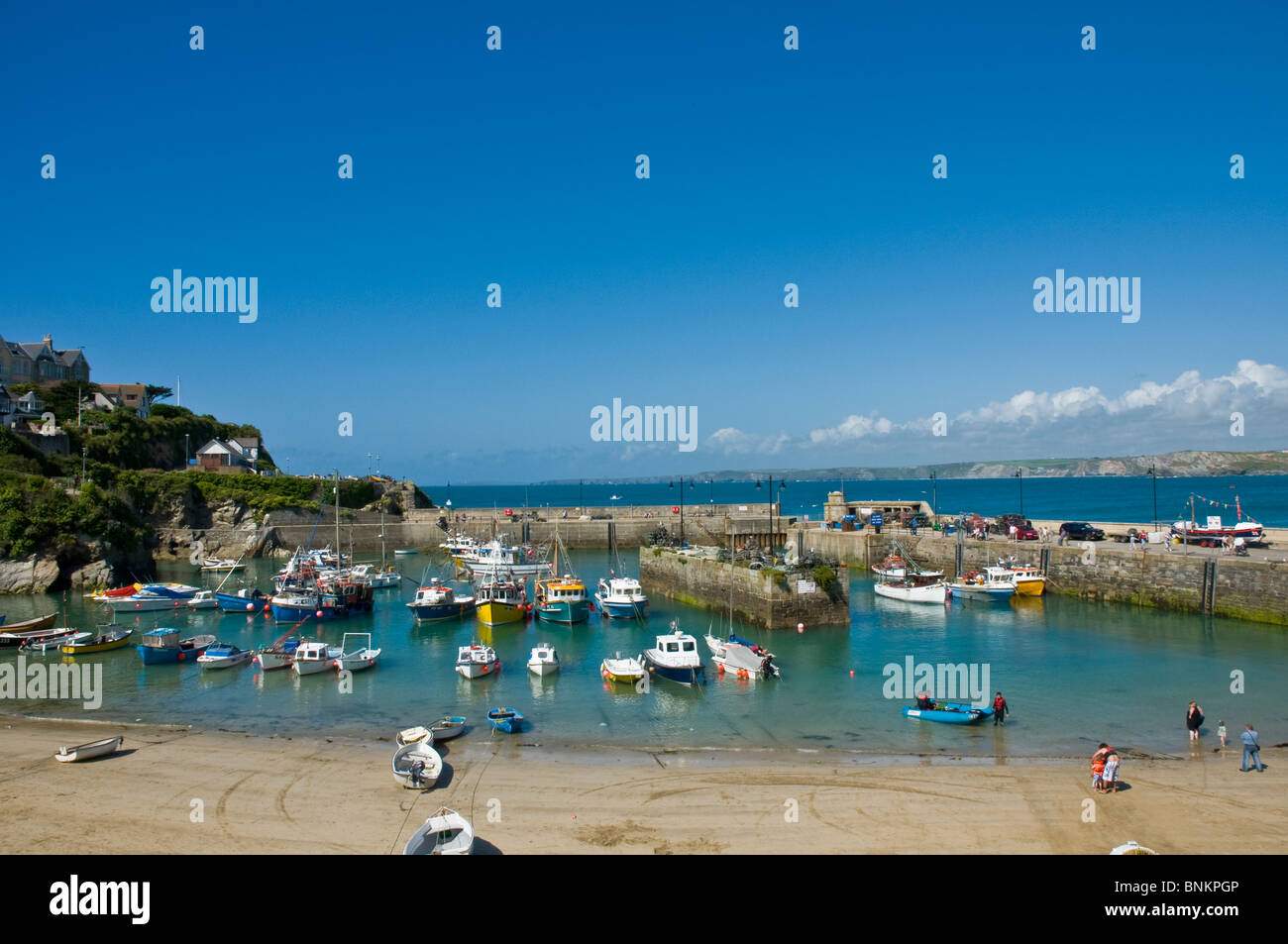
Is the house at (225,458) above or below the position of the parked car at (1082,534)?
above

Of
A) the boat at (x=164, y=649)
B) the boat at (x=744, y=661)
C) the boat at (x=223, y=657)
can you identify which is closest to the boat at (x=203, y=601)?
the boat at (x=164, y=649)

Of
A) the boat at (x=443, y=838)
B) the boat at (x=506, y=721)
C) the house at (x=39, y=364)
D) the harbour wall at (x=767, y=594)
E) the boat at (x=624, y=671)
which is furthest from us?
the house at (x=39, y=364)

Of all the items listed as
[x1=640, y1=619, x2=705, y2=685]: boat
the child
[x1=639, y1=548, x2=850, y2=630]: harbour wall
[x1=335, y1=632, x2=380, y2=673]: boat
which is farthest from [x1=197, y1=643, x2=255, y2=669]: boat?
the child

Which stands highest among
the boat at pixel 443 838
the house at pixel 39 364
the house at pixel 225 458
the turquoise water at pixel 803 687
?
the house at pixel 39 364

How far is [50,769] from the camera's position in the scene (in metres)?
18.9

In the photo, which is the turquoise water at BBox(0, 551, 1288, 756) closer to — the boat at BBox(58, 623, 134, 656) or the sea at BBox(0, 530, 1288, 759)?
the sea at BBox(0, 530, 1288, 759)

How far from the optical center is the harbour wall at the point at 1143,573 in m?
34.4

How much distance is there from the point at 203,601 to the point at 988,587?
139ft

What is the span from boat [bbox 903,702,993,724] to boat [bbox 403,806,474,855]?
14673 mm

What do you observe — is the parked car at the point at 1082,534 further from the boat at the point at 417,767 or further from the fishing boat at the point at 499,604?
the boat at the point at 417,767

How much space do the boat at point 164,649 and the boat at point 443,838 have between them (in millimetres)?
23624

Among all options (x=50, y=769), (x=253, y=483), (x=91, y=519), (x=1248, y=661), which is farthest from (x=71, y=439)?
(x=1248, y=661)
